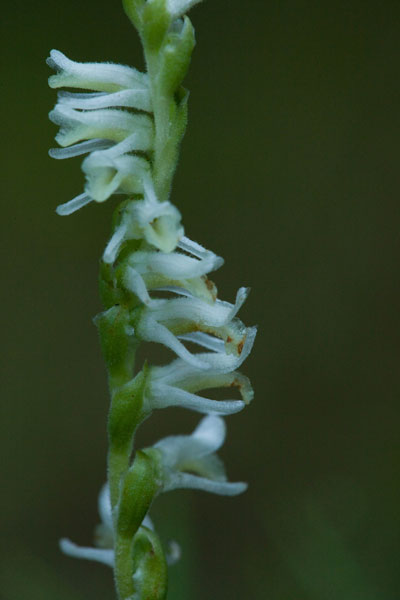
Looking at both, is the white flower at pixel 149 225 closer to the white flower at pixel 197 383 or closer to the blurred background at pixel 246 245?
the white flower at pixel 197 383

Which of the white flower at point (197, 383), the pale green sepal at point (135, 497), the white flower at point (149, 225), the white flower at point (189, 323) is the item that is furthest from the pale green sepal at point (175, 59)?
the pale green sepal at point (135, 497)

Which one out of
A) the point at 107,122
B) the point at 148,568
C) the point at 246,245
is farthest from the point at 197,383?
the point at 246,245

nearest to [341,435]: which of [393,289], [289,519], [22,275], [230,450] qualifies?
[230,450]

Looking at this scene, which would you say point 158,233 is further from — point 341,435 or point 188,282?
point 341,435

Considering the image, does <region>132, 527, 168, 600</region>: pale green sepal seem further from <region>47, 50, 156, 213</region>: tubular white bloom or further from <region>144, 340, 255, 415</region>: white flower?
<region>47, 50, 156, 213</region>: tubular white bloom

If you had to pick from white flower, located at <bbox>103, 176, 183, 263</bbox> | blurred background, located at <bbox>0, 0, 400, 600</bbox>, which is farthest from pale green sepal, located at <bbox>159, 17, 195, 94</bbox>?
blurred background, located at <bbox>0, 0, 400, 600</bbox>

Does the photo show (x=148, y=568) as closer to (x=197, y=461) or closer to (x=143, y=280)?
(x=197, y=461)
